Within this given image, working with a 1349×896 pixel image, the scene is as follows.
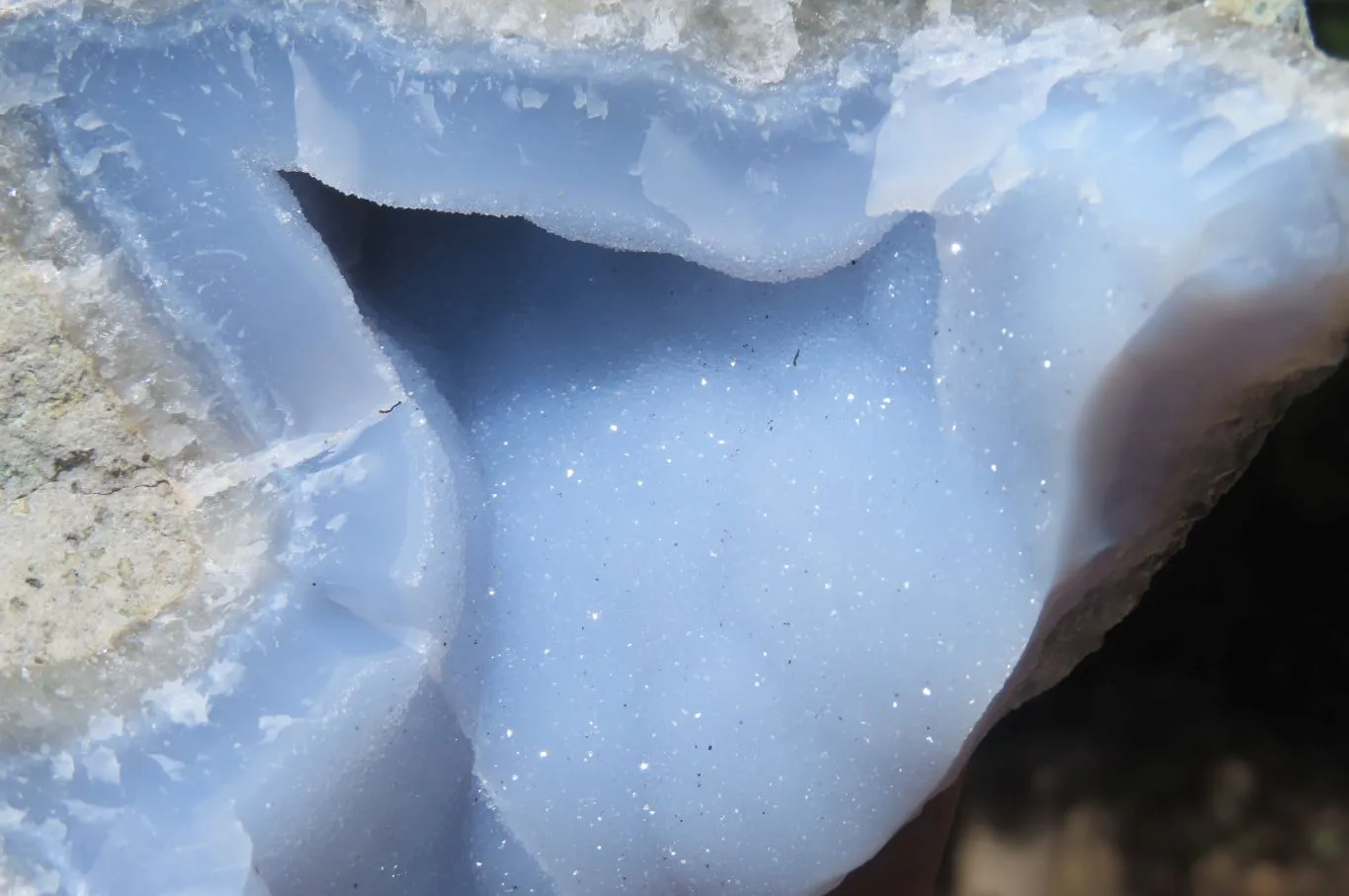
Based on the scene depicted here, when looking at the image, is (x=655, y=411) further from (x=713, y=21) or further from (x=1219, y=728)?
(x=1219, y=728)

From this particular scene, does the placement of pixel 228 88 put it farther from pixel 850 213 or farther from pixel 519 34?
pixel 850 213

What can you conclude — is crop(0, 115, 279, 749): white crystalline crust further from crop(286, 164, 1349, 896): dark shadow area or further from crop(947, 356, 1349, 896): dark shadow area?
crop(947, 356, 1349, 896): dark shadow area

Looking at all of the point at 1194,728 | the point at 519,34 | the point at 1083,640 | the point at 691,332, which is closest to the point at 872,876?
the point at 1083,640

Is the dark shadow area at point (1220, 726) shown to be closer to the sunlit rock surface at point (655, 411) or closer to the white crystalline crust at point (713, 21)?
the sunlit rock surface at point (655, 411)

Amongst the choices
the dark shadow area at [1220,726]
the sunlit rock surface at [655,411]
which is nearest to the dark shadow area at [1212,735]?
the dark shadow area at [1220,726]

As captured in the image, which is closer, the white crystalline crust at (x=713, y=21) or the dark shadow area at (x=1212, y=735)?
the white crystalline crust at (x=713, y=21)

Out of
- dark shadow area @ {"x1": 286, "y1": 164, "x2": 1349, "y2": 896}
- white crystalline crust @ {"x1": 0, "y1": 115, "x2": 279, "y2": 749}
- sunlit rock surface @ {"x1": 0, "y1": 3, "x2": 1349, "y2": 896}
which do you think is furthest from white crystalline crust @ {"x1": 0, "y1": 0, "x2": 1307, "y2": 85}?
dark shadow area @ {"x1": 286, "y1": 164, "x2": 1349, "y2": 896}
